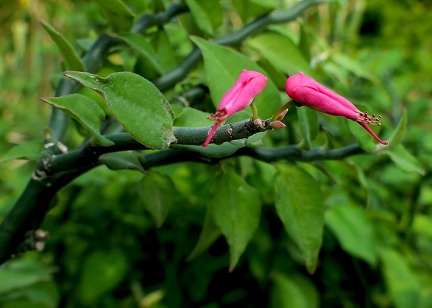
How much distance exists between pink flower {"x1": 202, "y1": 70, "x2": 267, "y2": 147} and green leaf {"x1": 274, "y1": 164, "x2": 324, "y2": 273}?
0.15 m

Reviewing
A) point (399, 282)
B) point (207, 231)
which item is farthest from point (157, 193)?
point (399, 282)

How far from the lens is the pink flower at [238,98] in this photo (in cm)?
25

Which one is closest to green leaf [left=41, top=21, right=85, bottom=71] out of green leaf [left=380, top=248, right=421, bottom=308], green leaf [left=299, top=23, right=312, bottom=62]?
green leaf [left=299, top=23, right=312, bottom=62]

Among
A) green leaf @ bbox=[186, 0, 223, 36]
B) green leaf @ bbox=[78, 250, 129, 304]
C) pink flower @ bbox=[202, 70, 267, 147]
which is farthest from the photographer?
green leaf @ bbox=[78, 250, 129, 304]

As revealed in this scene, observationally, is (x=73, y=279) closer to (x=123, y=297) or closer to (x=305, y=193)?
(x=123, y=297)

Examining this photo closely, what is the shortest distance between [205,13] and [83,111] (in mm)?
196

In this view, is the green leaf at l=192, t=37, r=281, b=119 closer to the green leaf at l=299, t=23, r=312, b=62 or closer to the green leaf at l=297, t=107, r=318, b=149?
the green leaf at l=297, t=107, r=318, b=149

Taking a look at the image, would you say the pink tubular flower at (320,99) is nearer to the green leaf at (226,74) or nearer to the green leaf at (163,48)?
the green leaf at (226,74)

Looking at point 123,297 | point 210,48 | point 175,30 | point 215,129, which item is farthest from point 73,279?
point 215,129

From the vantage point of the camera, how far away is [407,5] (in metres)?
2.60

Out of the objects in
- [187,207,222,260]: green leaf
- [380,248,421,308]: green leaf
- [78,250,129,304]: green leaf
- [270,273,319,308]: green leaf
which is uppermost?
[187,207,222,260]: green leaf

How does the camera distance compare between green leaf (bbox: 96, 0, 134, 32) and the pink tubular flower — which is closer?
the pink tubular flower

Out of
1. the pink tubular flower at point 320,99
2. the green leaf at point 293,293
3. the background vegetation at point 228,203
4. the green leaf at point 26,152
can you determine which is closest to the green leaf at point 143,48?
the background vegetation at point 228,203

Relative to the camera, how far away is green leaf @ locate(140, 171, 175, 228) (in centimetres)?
43
